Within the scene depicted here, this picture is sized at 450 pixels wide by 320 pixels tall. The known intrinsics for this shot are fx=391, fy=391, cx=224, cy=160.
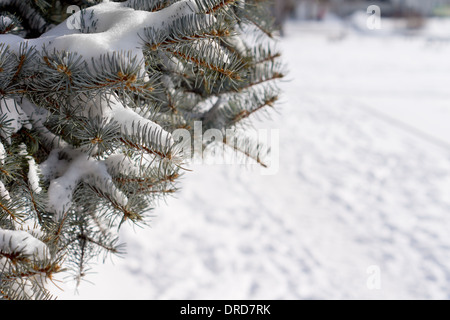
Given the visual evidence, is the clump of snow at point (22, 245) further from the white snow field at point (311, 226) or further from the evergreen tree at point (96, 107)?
the white snow field at point (311, 226)

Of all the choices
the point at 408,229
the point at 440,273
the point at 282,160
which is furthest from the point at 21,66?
the point at 282,160

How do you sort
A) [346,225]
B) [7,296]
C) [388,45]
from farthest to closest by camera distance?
[388,45] → [346,225] → [7,296]

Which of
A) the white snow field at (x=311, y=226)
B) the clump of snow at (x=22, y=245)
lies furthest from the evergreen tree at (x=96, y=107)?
the white snow field at (x=311, y=226)

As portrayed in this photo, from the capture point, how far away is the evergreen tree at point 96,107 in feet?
3.15

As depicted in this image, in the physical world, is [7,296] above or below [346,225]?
above

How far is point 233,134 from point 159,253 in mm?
1354

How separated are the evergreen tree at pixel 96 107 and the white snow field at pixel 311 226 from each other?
0.37 m

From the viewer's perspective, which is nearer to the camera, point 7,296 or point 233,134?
point 7,296

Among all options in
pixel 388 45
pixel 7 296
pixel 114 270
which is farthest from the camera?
pixel 388 45

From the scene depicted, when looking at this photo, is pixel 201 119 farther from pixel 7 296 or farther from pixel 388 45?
pixel 388 45

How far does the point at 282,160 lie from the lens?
4.27m

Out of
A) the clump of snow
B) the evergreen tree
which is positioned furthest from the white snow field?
the clump of snow

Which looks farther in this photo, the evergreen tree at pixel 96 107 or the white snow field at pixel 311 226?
the white snow field at pixel 311 226

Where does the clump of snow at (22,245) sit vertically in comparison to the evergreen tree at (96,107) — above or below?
below
